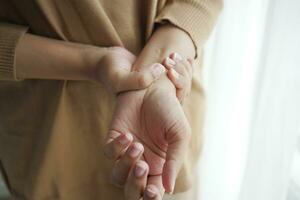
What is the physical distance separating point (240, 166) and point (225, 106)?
0.17m

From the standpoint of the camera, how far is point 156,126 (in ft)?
1.72

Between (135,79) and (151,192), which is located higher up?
(135,79)

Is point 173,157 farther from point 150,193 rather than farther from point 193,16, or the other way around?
point 193,16

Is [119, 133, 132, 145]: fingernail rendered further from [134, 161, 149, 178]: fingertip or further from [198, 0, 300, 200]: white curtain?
[198, 0, 300, 200]: white curtain

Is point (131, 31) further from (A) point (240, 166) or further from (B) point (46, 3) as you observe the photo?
(A) point (240, 166)

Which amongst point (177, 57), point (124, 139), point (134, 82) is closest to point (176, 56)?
point (177, 57)

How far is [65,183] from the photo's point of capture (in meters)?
0.66

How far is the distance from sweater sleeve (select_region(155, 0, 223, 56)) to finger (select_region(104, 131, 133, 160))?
0.25m

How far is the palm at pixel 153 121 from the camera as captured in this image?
51cm

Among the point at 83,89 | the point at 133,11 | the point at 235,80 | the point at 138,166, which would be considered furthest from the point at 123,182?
the point at 235,80

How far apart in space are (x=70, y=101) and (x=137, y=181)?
225mm

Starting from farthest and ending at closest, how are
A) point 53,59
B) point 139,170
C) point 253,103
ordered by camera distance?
1. point 253,103
2. point 53,59
3. point 139,170

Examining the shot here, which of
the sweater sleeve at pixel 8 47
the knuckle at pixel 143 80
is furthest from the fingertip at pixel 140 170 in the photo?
the sweater sleeve at pixel 8 47

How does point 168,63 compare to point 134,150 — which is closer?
point 134,150
